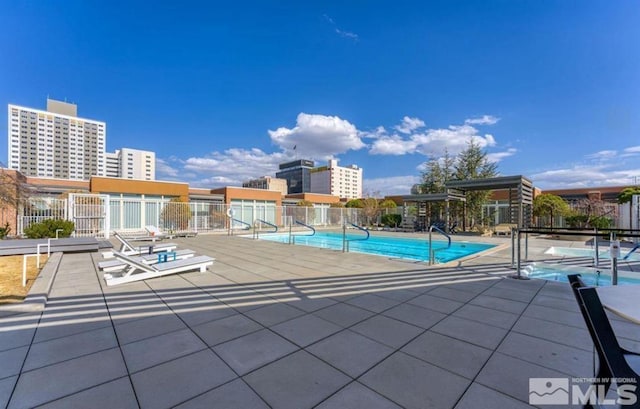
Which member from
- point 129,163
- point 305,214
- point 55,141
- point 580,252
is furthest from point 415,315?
point 129,163

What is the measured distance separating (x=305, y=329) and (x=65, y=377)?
6.49 feet

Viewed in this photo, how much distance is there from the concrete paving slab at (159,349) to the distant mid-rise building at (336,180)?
267 feet

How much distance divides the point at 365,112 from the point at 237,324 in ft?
72.7

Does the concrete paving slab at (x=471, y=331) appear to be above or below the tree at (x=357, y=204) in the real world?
below

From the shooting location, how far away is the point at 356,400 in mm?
1778

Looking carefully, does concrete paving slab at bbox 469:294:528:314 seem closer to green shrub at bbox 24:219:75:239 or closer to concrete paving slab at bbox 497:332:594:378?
concrete paving slab at bbox 497:332:594:378

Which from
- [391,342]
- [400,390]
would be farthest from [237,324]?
[400,390]

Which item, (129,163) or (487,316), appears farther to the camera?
(129,163)

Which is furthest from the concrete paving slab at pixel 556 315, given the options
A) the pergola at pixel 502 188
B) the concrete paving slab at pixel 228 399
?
the pergola at pixel 502 188

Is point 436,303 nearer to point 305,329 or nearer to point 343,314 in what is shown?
point 343,314

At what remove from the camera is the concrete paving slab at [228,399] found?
1.72 meters

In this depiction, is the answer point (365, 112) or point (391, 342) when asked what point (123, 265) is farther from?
point (365, 112)

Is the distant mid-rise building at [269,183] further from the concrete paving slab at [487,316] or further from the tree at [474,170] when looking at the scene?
the concrete paving slab at [487,316]

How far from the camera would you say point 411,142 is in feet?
99.0
